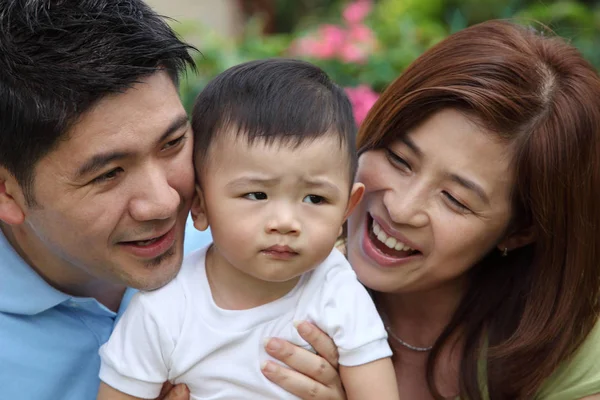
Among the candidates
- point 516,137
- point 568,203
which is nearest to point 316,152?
point 516,137

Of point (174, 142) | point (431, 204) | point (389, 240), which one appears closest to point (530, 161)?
point (431, 204)

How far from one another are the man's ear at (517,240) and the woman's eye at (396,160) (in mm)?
452

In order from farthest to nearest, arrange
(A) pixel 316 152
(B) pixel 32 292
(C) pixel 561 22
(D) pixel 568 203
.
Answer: (C) pixel 561 22 < (D) pixel 568 203 < (B) pixel 32 292 < (A) pixel 316 152

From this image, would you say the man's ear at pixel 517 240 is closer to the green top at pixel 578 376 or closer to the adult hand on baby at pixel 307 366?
the green top at pixel 578 376

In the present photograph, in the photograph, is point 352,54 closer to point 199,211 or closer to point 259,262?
point 199,211

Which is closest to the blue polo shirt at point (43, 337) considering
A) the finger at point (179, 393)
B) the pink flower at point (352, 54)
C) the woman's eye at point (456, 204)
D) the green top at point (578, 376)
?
the finger at point (179, 393)

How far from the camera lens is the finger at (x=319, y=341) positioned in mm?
2318

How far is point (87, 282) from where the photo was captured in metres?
2.66

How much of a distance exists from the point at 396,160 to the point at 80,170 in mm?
1030

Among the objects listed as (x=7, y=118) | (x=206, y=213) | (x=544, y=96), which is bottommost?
(x=206, y=213)

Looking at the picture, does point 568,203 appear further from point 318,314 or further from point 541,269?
point 318,314

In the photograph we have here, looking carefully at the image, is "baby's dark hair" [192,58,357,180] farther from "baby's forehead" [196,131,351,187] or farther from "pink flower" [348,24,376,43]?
"pink flower" [348,24,376,43]

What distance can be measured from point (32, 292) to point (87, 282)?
0.22m

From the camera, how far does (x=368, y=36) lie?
5602 mm
